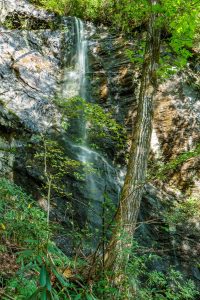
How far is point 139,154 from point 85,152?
2703mm

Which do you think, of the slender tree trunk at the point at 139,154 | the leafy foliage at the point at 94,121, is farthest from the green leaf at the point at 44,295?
the leafy foliage at the point at 94,121

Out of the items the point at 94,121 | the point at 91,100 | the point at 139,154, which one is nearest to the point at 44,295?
the point at 139,154

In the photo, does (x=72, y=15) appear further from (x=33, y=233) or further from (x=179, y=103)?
(x=33, y=233)

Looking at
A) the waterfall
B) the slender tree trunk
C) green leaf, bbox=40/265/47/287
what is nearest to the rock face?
the waterfall

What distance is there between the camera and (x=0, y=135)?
20.0 ft

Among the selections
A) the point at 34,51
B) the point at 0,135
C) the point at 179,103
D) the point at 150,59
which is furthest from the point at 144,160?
the point at 34,51

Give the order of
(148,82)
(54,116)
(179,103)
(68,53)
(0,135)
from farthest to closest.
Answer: (68,53)
(179,103)
(54,116)
(0,135)
(148,82)

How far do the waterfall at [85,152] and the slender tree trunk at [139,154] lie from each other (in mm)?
339

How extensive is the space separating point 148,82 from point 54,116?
314cm

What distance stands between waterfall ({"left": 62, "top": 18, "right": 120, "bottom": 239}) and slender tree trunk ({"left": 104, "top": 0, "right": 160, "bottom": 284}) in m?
0.34

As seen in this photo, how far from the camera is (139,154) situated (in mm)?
4305

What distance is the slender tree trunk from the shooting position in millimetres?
3584

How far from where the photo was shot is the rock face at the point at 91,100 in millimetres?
6145

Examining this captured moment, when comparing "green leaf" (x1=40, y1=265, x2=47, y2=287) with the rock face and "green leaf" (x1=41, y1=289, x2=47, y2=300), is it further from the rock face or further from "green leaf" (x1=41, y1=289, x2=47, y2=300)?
the rock face
